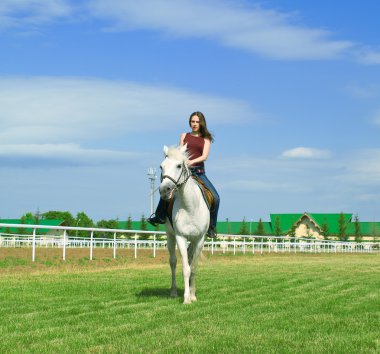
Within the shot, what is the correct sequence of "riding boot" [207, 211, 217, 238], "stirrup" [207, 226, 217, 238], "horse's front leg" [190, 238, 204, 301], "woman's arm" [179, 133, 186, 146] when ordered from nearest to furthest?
"horse's front leg" [190, 238, 204, 301] < "woman's arm" [179, 133, 186, 146] < "riding boot" [207, 211, 217, 238] < "stirrup" [207, 226, 217, 238]

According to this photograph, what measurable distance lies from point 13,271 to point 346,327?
12618 mm

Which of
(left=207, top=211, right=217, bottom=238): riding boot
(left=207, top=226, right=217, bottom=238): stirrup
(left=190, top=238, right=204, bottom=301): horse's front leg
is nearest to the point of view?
(left=190, top=238, right=204, bottom=301): horse's front leg

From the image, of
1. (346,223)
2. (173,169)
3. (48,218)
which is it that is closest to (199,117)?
(173,169)

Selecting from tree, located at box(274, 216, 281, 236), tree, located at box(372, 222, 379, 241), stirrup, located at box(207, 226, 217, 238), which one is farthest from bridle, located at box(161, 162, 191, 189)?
tree, located at box(372, 222, 379, 241)

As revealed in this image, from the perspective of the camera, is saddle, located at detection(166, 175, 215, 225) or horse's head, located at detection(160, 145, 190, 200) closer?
horse's head, located at detection(160, 145, 190, 200)

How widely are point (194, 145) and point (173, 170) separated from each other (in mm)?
1211

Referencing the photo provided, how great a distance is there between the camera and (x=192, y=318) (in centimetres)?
859

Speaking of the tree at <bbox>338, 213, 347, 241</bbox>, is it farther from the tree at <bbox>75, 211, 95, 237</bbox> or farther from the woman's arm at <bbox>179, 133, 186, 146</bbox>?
the woman's arm at <bbox>179, 133, 186, 146</bbox>

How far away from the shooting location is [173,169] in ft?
33.5

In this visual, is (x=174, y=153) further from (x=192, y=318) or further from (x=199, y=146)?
(x=192, y=318)

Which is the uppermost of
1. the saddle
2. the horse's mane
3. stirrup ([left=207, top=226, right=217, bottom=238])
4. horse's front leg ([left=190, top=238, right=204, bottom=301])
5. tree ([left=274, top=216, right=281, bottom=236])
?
tree ([left=274, top=216, right=281, bottom=236])

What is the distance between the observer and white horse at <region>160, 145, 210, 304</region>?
10.2 meters

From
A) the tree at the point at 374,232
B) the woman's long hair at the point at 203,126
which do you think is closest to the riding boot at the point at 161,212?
the woman's long hair at the point at 203,126

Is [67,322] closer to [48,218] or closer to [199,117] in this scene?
[199,117]
